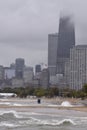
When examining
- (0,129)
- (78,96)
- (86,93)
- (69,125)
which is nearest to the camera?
(0,129)

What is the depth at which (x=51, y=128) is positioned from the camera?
1451 inches

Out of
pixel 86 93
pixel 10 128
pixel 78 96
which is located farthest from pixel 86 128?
pixel 78 96

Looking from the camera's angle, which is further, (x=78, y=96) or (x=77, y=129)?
(x=78, y=96)

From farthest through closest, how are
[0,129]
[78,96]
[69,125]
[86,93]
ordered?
1. [78,96]
2. [86,93]
3. [69,125]
4. [0,129]

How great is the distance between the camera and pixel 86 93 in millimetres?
158000

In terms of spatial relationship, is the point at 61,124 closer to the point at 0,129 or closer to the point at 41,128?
the point at 41,128

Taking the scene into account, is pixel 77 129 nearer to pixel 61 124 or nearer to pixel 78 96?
pixel 61 124

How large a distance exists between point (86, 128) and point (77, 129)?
48.2 inches

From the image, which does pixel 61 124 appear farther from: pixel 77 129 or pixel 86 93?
pixel 86 93

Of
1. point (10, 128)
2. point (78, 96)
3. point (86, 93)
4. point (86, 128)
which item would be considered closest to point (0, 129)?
point (10, 128)

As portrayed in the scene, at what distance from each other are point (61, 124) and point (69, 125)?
0.98m

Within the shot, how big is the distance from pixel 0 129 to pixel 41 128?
3.66 meters

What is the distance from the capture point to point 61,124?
40.9 meters

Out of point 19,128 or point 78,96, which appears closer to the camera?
point 19,128
